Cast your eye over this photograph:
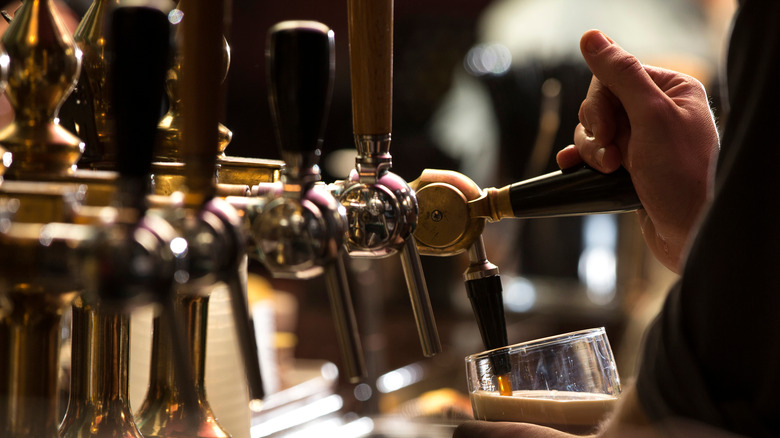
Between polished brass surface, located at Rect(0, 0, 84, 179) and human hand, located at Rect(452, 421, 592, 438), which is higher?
polished brass surface, located at Rect(0, 0, 84, 179)

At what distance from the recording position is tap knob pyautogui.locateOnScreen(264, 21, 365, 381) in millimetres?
394

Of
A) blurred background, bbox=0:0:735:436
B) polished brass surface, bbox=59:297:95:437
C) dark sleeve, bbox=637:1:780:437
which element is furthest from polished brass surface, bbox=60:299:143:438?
blurred background, bbox=0:0:735:436

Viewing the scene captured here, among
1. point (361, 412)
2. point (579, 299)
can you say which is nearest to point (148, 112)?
point (361, 412)

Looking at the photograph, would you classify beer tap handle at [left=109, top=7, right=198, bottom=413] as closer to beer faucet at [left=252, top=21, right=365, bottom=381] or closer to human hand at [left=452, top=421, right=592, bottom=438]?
beer faucet at [left=252, top=21, right=365, bottom=381]

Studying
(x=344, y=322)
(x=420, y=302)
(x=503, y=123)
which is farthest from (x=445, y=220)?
(x=503, y=123)

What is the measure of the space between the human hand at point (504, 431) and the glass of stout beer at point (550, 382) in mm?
26

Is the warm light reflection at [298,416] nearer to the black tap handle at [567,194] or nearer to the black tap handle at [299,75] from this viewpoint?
the black tap handle at [567,194]

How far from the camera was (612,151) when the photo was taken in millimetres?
673

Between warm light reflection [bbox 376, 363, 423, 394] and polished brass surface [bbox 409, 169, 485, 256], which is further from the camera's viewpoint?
warm light reflection [bbox 376, 363, 423, 394]

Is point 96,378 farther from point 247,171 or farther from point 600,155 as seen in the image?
point 600,155

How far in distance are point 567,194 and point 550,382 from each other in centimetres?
14

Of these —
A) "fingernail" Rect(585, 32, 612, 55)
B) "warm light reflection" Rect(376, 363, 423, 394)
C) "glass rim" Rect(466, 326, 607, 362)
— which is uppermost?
"fingernail" Rect(585, 32, 612, 55)

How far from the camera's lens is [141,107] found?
1.19 feet

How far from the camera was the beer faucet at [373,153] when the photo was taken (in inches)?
19.5
